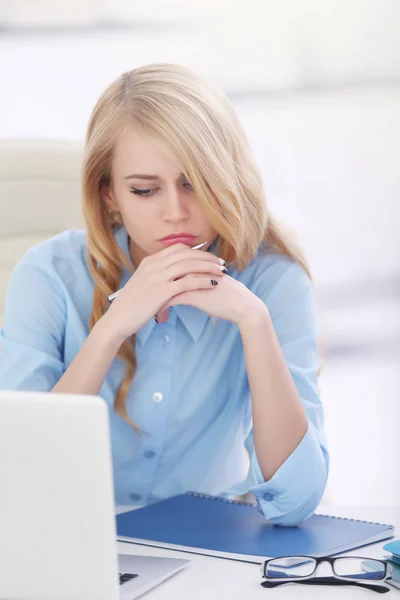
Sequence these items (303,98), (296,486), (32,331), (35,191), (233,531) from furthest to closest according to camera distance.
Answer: (303,98), (35,191), (32,331), (296,486), (233,531)

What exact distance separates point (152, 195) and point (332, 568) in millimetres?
751

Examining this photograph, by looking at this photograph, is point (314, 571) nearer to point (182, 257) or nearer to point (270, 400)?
point (270, 400)

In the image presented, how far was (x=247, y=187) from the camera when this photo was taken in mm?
1603

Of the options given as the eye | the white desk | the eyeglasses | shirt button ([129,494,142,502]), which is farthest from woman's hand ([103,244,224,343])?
the eyeglasses

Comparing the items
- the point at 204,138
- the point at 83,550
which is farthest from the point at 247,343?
the point at 83,550

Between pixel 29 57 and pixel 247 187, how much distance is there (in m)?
1.66

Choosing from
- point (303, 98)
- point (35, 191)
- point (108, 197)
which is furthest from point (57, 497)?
point (303, 98)

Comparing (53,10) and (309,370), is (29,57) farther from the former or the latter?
(309,370)

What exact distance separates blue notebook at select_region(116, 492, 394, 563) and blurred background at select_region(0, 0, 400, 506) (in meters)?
1.71

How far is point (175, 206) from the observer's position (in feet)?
Answer: 4.97

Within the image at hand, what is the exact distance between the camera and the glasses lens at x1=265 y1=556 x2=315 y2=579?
1052 mm

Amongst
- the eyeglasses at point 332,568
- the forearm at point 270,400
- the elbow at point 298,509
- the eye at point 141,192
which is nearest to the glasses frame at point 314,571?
the eyeglasses at point 332,568

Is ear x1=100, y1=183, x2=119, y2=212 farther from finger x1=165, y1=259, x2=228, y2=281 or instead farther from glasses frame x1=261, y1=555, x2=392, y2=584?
glasses frame x1=261, y1=555, x2=392, y2=584

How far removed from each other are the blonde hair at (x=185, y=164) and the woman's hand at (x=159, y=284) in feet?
0.24
